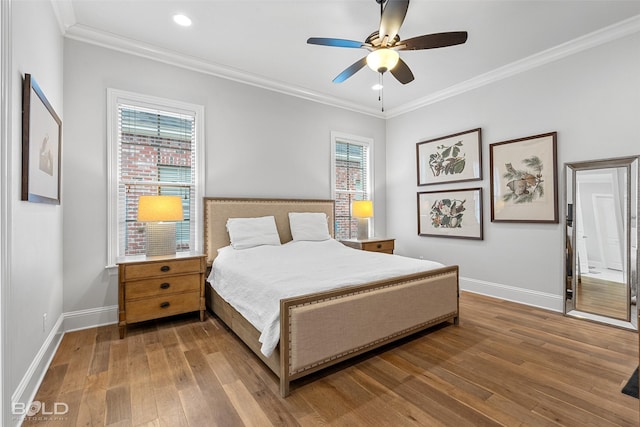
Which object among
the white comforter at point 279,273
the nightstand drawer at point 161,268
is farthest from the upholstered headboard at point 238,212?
the nightstand drawer at point 161,268

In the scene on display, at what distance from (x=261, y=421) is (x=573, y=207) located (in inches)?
149

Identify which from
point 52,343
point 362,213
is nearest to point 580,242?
point 362,213

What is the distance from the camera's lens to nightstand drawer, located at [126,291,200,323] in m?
2.83

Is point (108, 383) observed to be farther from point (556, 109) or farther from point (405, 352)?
point (556, 109)

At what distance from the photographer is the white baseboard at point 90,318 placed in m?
2.91

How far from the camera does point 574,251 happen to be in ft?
10.9

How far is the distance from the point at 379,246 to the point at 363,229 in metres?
0.39

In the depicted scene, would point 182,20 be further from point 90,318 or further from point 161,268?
point 90,318

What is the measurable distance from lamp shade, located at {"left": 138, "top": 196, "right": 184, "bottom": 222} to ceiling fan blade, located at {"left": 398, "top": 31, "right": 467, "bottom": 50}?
105 inches

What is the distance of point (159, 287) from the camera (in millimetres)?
2951

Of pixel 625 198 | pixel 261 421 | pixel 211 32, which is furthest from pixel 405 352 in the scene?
pixel 211 32

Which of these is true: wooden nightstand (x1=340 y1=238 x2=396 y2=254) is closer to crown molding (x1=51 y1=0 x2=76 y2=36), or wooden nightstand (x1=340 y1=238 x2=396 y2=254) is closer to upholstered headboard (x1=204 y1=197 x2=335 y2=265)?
upholstered headboard (x1=204 y1=197 x2=335 y2=265)

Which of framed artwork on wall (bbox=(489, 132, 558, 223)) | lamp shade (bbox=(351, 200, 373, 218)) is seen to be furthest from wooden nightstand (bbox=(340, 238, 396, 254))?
framed artwork on wall (bbox=(489, 132, 558, 223))

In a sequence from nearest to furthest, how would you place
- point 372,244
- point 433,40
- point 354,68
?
point 433,40
point 354,68
point 372,244
